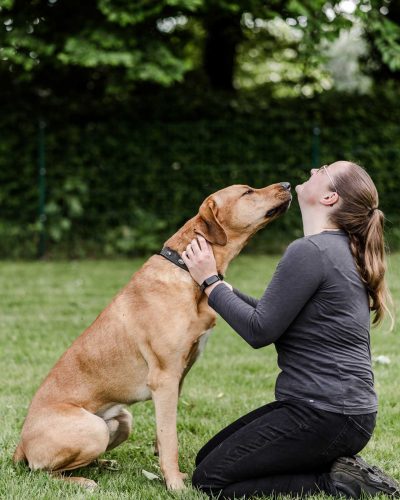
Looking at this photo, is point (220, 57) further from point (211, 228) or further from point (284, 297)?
point (284, 297)

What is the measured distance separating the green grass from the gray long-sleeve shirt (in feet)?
2.54

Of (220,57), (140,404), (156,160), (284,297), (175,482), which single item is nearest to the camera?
(284,297)

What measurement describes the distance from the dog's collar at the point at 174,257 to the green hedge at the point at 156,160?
8.37 m

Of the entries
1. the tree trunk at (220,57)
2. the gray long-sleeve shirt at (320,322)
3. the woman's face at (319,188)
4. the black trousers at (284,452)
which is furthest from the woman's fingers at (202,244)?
the tree trunk at (220,57)

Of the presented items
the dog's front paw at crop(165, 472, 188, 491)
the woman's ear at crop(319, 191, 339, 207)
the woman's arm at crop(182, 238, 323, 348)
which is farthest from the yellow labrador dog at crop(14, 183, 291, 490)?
the woman's ear at crop(319, 191, 339, 207)

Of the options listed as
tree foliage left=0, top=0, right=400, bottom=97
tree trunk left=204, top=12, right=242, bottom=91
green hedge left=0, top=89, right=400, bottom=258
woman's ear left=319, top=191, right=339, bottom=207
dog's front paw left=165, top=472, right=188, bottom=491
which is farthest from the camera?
tree trunk left=204, top=12, right=242, bottom=91

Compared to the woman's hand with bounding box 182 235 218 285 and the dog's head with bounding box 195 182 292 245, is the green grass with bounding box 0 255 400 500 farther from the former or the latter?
the dog's head with bounding box 195 182 292 245

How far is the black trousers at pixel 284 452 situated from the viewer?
345 centimetres

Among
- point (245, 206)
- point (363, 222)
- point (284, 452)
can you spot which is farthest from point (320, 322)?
point (245, 206)

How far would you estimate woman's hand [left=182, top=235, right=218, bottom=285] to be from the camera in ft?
12.4

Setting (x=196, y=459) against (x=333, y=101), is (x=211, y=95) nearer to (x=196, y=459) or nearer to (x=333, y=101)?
(x=333, y=101)

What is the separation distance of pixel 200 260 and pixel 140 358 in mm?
635

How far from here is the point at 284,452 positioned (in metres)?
3.48

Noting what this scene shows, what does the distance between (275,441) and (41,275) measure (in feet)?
25.8
